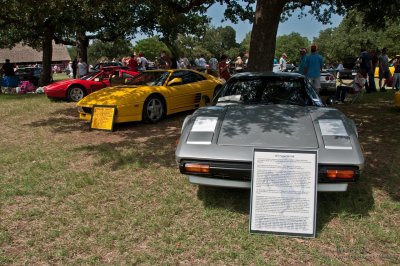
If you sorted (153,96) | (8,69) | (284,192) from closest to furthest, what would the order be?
(284,192) → (153,96) → (8,69)

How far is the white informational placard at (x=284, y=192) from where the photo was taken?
2.87m

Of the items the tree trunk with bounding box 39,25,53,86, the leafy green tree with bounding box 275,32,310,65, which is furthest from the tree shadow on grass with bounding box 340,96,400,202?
the leafy green tree with bounding box 275,32,310,65

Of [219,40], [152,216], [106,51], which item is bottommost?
[152,216]

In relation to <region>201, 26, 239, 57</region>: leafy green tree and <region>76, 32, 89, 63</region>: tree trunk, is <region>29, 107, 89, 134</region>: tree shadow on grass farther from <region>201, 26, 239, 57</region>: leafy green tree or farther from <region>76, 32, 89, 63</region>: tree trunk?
<region>201, 26, 239, 57</region>: leafy green tree

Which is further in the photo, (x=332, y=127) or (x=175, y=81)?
(x=175, y=81)

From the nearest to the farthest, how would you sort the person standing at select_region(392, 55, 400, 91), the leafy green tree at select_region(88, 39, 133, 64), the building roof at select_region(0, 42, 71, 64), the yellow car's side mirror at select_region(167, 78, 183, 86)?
the yellow car's side mirror at select_region(167, 78, 183, 86)
the person standing at select_region(392, 55, 400, 91)
the building roof at select_region(0, 42, 71, 64)
the leafy green tree at select_region(88, 39, 133, 64)

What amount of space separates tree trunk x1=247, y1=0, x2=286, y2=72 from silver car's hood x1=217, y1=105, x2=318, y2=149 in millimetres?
3575

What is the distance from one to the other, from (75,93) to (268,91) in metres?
8.81

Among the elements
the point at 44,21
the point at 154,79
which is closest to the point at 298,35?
the point at 44,21

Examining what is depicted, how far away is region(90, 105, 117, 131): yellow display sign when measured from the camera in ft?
22.5

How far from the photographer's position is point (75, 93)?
11.8 metres

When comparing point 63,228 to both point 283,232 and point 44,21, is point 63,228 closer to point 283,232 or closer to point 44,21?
point 283,232

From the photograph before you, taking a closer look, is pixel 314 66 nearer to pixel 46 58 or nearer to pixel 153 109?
pixel 153 109

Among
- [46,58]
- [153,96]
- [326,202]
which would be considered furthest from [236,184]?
[46,58]
